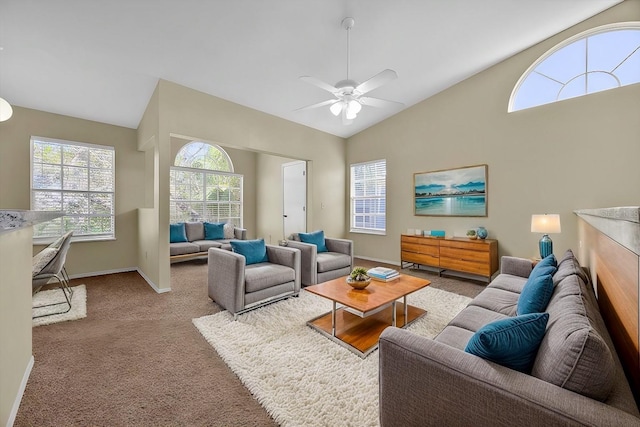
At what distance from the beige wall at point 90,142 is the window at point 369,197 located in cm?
436

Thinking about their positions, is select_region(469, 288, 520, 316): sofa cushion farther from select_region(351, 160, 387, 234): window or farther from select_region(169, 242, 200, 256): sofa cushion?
select_region(169, 242, 200, 256): sofa cushion

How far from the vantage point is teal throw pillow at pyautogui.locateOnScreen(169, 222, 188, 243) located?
558cm

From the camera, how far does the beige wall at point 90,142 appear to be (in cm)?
383

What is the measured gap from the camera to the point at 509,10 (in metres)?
2.95

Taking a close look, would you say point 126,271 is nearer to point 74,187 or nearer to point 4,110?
point 74,187

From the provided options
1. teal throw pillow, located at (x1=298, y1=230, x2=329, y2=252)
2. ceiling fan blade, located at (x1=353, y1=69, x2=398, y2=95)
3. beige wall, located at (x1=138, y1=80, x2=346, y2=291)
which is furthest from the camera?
teal throw pillow, located at (x1=298, y1=230, x2=329, y2=252)

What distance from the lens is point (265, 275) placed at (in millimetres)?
3027

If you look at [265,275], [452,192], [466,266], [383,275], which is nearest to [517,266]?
[466,266]

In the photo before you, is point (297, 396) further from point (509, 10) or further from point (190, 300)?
point (509, 10)

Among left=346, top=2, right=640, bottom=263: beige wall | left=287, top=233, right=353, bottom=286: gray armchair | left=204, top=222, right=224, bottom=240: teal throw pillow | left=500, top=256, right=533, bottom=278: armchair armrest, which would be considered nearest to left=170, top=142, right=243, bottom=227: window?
left=204, top=222, right=224, bottom=240: teal throw pillow

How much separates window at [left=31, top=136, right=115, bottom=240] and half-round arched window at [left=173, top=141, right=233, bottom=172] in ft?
5.90

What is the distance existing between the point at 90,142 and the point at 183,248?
92.2 inches

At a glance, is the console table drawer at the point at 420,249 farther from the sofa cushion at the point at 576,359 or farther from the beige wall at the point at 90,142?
the beige wall at the point at 90,142

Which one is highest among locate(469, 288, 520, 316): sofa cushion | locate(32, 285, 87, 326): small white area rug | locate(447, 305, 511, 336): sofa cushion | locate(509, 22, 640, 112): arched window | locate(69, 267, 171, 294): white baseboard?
locate(509, 22, 640, 112): arched window
